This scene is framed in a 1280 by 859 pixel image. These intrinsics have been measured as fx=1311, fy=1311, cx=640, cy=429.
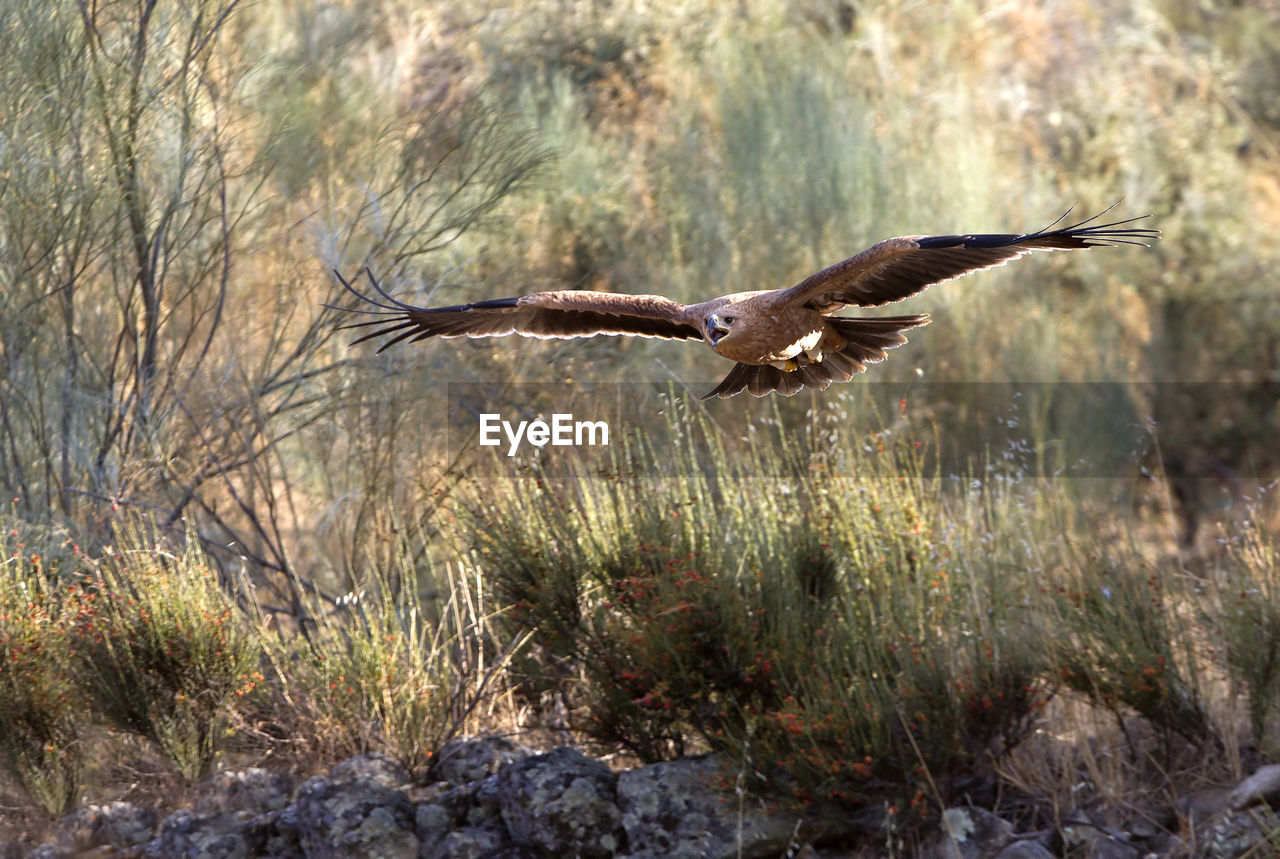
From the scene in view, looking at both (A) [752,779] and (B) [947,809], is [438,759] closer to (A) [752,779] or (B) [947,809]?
(A) [752,779]

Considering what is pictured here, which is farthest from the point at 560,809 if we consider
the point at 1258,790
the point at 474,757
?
the point at 1258,790

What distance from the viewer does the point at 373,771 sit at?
17.6 ft

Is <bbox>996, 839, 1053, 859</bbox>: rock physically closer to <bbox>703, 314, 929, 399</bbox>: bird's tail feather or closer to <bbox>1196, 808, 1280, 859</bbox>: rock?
<bbox>1196, 808, 1280, 859</bbox>: rock

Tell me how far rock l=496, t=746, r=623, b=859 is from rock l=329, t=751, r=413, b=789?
510mm

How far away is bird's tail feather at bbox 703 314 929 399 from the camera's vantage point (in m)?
5.08

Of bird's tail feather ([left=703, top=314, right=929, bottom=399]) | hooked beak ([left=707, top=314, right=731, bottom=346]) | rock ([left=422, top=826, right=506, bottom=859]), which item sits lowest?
rock ([left=422, top=826, right=506, bottom=859])

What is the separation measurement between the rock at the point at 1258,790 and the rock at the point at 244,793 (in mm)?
3771

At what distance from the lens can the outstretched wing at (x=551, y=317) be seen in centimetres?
492

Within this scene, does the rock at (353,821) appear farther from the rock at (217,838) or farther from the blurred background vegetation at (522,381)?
the blurred background vegetation at (522,381)

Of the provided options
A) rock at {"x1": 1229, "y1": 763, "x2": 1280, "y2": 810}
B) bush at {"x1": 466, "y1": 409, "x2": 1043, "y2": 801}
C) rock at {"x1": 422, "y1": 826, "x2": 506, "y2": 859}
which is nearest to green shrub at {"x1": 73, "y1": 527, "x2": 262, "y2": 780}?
rock at {"x1": 422, "y1": 826, "x2": 506, "y2": 859}

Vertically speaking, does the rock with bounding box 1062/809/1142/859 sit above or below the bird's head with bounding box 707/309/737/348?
below

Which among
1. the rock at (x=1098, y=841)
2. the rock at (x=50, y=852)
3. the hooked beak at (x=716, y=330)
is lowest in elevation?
the rock at (x=1098, y=841)

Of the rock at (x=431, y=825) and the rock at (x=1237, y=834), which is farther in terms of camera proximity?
the rock at (x=431, y=825)

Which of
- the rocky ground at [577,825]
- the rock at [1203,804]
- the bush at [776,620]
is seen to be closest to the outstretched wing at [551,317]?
the bush at [776,620]
